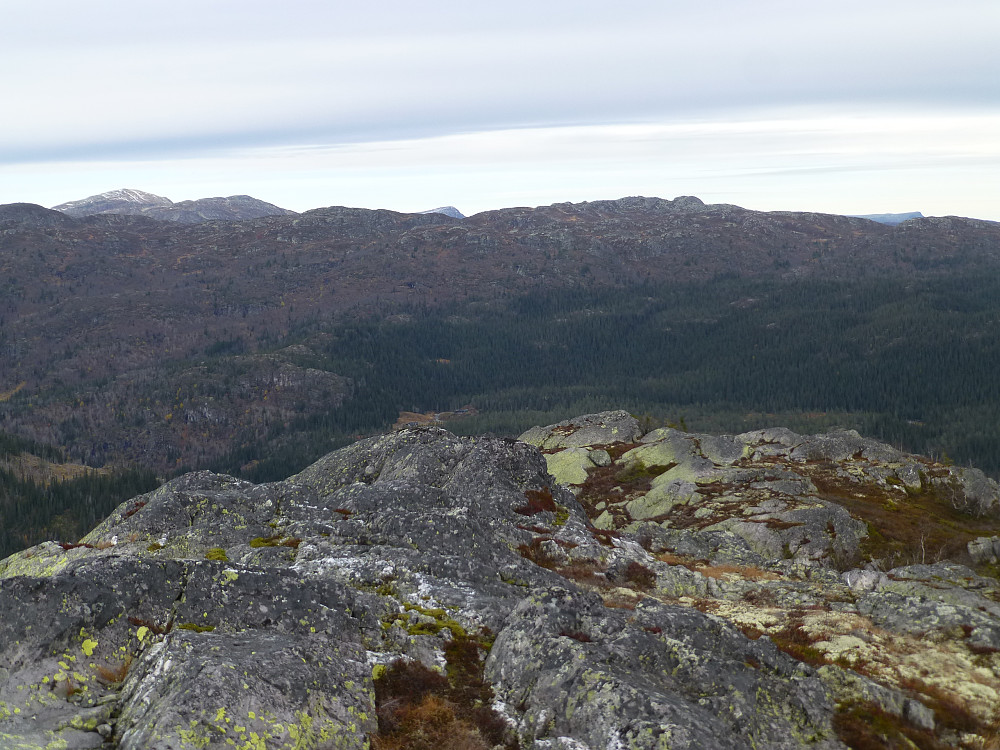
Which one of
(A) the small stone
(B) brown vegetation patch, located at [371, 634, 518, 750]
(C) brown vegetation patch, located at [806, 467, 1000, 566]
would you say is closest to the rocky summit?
(B) brown vegetation patch, located at [371, 634, 518, 750]

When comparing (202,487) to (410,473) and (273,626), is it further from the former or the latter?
(273,626)

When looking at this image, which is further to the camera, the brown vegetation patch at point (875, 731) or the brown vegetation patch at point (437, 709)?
the brown vegetation patch at point (875, 731)

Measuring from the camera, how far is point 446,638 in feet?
77.1

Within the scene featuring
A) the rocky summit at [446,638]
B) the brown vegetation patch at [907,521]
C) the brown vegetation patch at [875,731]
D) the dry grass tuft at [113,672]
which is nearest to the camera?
the rocky summit at [446,638]

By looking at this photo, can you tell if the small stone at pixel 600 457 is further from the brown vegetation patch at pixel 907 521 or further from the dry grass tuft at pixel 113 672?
the dry grass tuft at pixel 113 672

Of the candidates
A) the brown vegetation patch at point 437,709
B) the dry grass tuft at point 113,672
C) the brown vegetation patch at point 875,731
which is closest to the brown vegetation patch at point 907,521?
the brown vegetation patch at point 875,731

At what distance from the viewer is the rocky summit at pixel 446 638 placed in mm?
16766

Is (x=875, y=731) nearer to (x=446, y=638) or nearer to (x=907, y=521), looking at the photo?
(x=446, y=638)

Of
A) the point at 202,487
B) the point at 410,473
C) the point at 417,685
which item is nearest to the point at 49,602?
the point at 417,685

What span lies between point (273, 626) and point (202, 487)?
23998 mm

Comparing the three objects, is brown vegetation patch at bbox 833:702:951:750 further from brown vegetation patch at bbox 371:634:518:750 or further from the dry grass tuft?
the dry grass tuft

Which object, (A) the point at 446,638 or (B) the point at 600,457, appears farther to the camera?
(B) the point at 600,457

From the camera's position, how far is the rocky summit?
660 inches

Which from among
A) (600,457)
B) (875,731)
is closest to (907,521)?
(600,457)
